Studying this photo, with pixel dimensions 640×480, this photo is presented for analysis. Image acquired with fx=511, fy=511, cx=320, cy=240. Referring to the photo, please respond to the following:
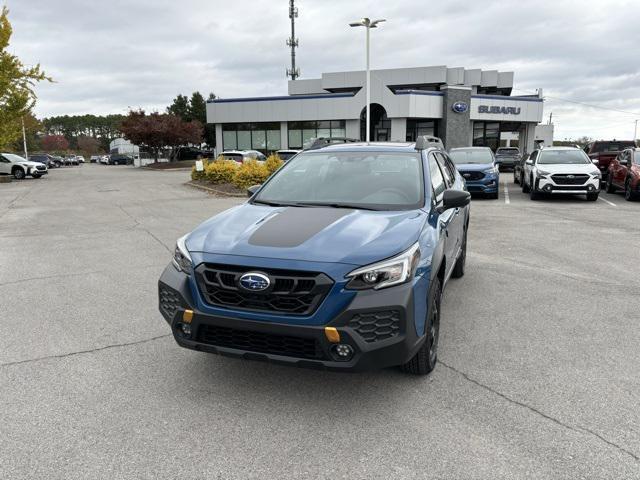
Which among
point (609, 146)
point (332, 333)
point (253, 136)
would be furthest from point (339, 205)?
point (253, 136)

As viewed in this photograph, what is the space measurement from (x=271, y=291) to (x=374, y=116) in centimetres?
4222

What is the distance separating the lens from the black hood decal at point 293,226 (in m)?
3.42

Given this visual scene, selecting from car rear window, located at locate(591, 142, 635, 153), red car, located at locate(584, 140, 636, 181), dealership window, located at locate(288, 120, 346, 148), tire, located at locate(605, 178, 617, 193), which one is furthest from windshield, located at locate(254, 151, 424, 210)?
dealership window, located at locate(288, 120, 346, 148)

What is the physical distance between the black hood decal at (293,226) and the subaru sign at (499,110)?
41.4m

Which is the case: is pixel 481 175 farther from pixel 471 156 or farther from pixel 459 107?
pixel 459 107

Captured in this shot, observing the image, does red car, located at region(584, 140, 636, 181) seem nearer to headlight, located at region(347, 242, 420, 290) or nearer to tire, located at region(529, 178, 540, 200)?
tire, located at region(529, 178, 540, 200)

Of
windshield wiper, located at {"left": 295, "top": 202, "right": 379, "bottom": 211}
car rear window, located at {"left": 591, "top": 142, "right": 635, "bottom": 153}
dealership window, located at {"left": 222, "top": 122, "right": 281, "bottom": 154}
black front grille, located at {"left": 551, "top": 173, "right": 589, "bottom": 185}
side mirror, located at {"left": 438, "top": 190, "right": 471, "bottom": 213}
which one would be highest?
dealership window, located at {"left": 222, "top": 122, "right": 281, "bottom": 154}

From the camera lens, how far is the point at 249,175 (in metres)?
18.6

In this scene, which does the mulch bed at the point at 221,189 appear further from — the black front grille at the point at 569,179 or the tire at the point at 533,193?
the black front grille at the point at 569,179

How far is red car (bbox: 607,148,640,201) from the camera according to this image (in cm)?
1534

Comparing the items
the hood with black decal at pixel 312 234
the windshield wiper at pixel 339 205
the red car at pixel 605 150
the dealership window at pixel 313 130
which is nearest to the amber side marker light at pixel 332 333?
the hood with black decal at pixel 312 234

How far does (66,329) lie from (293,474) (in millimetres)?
3220

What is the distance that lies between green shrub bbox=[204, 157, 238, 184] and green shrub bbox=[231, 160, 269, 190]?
1.23 m

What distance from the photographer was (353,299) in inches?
122
